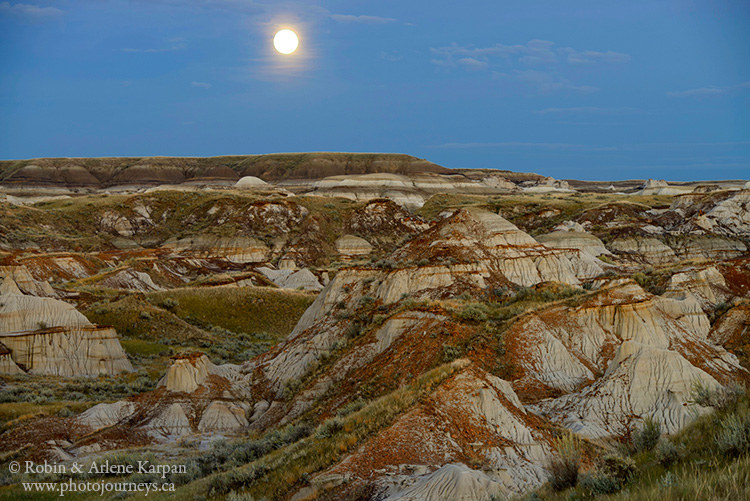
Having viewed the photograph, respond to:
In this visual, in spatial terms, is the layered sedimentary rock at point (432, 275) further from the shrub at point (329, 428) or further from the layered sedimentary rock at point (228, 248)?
the layered sedimentary rock at point (228, 248)

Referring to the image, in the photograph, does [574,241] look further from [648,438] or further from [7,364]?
[648,438]

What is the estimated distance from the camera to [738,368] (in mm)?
19719

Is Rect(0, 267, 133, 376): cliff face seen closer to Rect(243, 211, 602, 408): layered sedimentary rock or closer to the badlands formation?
the badlands formation

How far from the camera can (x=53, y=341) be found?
102 feet

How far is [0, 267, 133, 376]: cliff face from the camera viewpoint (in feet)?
99.6

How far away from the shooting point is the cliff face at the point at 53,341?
30344mm

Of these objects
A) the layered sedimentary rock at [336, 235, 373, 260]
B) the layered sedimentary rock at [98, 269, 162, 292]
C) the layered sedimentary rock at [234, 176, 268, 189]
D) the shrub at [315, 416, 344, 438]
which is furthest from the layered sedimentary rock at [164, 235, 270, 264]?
the shrub at [315, 416, 344, 438]

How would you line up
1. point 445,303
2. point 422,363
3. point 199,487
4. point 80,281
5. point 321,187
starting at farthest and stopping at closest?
1. point 321,187
2. point 80,281
3. point 445,303
4. point 422,363
5. point 199,487

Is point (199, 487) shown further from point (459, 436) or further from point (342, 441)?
point (459, 436)

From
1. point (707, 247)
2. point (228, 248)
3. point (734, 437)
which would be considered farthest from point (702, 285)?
point (228, 248)

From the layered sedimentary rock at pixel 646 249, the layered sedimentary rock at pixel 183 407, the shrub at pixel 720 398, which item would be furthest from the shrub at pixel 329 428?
the layered sedimentary rock at pixel 646 249

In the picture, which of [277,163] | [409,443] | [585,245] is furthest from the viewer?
[277,163]

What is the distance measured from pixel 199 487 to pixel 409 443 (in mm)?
5122

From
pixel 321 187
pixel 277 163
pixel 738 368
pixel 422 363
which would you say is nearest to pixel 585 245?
pixel 738 368
